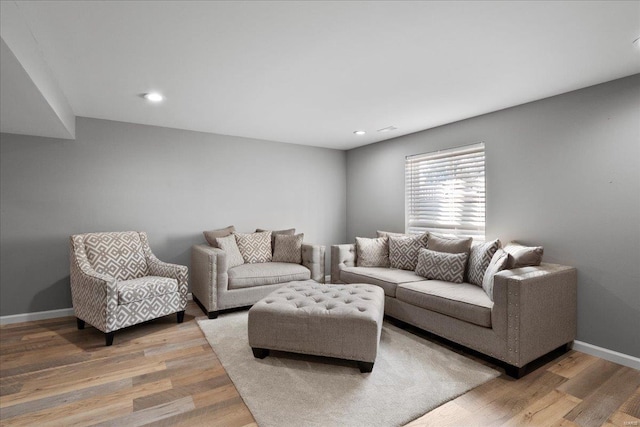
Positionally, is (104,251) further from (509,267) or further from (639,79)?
(639,79)

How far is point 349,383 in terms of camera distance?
216cm

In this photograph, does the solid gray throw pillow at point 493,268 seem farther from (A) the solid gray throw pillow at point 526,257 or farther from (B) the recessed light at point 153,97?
(B) the recessed light at point 153,97

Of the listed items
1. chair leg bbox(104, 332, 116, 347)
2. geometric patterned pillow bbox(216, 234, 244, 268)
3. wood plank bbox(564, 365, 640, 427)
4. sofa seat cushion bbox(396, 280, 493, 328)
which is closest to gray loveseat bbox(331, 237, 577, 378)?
sofa seat cushion bbox(396, 280, 493, 328)

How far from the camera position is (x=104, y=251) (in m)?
3.35

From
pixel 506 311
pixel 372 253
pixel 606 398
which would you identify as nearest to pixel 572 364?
pixel 606 398

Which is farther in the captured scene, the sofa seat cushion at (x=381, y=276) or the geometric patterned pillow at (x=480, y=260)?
the sofa seat cushion at (x=381, y=276)

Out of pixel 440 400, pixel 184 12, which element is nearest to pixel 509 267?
pixel 440 400

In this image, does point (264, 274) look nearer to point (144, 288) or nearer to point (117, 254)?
point (144, 288)

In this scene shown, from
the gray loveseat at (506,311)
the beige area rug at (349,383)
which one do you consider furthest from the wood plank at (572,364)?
the beige area rug at (349,383)

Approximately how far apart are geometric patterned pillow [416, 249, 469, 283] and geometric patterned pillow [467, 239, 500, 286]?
0.27 ft

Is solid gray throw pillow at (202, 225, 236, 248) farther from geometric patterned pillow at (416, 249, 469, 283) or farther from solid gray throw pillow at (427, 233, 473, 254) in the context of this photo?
solid gray throw pillow at (427, 233, 473, 254)

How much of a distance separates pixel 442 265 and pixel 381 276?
65cm

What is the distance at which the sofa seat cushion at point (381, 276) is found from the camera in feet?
10.8

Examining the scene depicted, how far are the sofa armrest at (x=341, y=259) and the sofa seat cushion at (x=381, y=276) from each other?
105 mm
